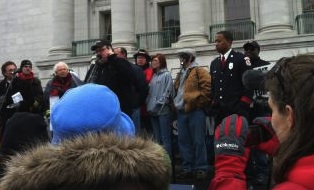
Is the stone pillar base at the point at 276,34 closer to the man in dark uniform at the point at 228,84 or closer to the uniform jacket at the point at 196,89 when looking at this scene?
the uniform jacket at the point at 196,89

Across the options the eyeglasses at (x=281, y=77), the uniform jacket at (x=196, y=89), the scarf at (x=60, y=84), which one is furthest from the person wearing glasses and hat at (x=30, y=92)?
the eyeglasses at (x=281, y=77)

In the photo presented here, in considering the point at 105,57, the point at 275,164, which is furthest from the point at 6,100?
the point at 275,164

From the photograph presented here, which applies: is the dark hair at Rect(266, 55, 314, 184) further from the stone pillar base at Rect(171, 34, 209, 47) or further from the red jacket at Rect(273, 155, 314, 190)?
the stone pillar base at Rect(171, 34, 209, 47)

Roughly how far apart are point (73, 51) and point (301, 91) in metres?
24.4

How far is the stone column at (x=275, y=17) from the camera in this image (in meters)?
19.8

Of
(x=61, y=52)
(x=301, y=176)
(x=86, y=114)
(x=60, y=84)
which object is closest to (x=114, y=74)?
(x=60, y=84)

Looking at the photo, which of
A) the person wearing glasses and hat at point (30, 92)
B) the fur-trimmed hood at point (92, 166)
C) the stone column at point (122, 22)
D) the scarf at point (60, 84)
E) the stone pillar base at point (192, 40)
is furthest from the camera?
the stone column at point (122, 22)

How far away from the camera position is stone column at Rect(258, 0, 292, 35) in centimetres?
1981

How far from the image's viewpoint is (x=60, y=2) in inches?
1009

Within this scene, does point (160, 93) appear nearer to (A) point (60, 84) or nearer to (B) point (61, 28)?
(A) point (60, 84)

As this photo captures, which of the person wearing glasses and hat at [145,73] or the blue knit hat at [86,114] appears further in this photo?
the person wearing glasses and hat at [145,73]

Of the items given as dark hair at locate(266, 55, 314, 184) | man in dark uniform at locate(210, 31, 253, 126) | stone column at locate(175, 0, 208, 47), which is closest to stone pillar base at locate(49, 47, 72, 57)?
stone column at locate(175, 0, 208, 47)

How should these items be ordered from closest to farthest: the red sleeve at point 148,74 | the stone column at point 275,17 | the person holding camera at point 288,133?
the person holding camera at point 288,133, the red sleeve at point 148,74, the stone column at point 275,17

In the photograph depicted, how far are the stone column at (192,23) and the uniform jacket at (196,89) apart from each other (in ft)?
43.0
